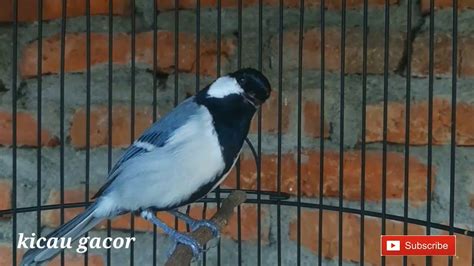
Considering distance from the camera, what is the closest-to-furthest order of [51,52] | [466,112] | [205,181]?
[205,181] < [466,112] < [51,52]

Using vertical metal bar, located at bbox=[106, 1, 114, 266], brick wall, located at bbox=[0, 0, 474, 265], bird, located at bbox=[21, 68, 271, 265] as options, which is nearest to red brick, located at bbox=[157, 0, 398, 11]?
brick wall, located at bbox=[0, 0, 474, 265]

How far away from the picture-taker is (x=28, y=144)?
1.18 metres

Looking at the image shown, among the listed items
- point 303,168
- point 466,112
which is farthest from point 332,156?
point 466,112

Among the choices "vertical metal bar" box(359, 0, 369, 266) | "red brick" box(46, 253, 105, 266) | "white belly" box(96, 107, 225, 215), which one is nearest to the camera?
"white belly" box(96, 107, 225, 215)

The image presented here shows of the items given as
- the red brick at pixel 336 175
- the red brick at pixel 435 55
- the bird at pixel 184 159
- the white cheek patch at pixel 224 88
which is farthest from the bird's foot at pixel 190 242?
the red brick at pixel 435 55

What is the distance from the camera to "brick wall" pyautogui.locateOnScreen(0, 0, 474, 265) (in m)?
1.09

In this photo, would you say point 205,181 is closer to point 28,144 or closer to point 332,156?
point 332,156

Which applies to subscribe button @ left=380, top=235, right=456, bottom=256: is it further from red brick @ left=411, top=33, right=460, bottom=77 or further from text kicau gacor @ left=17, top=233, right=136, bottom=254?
text kicau gacor @ left=17, top=233, right=136, bottom=254

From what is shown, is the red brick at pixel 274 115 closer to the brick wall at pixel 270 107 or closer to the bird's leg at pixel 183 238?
the brick wall at pixel 270 107

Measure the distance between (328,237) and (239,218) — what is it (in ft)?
0.40

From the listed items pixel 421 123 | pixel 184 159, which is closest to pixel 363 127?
pixel 421 123

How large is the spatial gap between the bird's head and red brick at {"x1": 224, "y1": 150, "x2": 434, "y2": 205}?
0.23m

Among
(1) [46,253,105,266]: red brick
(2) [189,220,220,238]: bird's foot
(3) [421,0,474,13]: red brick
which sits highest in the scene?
(3) [421,0,474,13]: red brick

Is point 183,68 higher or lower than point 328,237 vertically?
higher
